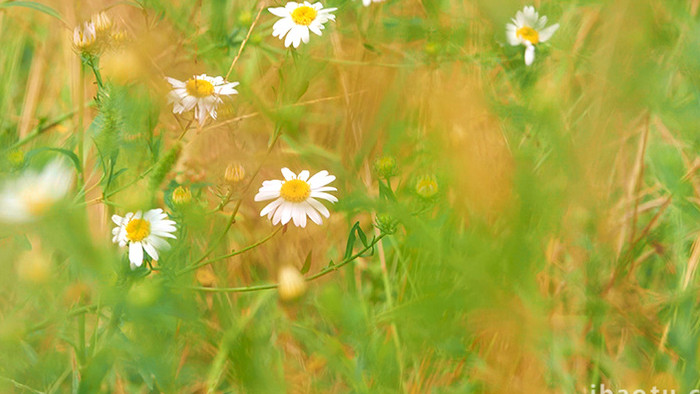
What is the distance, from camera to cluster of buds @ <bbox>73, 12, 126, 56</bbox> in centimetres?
71

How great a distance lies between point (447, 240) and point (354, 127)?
0.38m

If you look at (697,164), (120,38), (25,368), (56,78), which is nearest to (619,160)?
(697,164)

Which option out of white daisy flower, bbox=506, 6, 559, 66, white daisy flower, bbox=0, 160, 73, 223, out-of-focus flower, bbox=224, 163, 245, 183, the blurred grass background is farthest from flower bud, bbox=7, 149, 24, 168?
white daisy flower, bbox=506, 6, 559, 66

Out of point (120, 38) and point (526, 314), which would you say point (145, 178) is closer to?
point (120, 38)

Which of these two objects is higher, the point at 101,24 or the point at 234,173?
the point at 101,24

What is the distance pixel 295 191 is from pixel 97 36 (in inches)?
10.5

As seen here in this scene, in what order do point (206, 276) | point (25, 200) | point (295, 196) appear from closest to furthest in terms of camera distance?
point (25, 200)
point (295, 196)
point (206, 276)

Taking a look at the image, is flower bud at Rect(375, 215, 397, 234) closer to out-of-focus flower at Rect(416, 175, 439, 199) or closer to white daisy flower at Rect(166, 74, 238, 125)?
out-of-focus flower at Rect(416, 175, 439, 199)

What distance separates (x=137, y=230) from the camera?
683 millimetres

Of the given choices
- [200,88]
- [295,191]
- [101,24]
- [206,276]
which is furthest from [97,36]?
[206,276]

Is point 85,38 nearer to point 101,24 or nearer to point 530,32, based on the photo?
point 101,24

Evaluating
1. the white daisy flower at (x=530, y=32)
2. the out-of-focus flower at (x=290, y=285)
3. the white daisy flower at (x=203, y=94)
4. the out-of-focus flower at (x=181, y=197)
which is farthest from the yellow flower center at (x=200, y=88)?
the white daisy flower at (x=530, y=32)

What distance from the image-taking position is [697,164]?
90 centimetres

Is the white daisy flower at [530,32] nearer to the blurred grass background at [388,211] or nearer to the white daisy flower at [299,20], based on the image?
the blurred grass background at [388,211]
